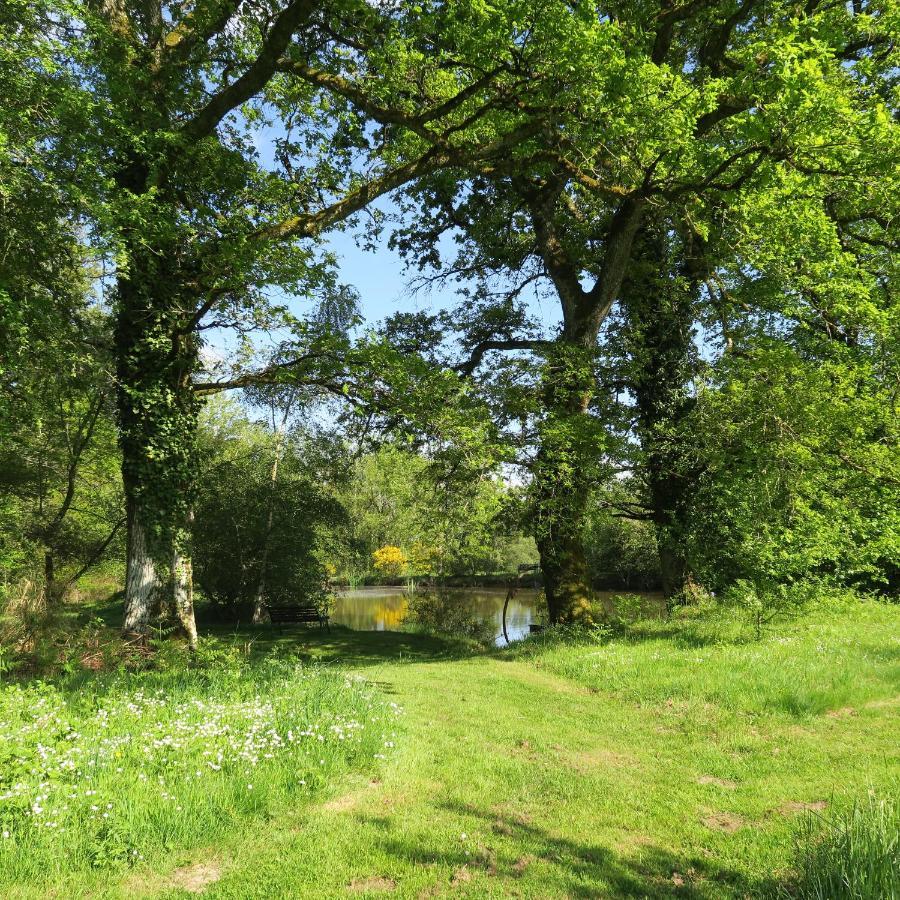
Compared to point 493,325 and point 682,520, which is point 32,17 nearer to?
point 493,325

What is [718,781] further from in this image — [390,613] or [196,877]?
[390,613]

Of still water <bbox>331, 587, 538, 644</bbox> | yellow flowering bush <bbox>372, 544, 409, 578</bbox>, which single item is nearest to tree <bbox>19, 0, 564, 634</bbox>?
still water <bbox>331, 587, 538, 644</bbox>

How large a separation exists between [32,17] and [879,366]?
57.4 ft

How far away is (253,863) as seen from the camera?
3.51 meters

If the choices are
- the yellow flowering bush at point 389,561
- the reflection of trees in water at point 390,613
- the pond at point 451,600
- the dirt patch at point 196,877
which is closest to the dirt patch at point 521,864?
the dirt patch at point 196,877

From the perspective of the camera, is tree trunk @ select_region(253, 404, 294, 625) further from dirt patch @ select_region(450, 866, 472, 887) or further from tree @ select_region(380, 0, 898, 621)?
dirt patch @ select_region(450, 866, 472, 887)

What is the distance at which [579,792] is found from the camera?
4.74 m

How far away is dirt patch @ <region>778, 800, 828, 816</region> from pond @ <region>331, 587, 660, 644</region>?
1533 cm

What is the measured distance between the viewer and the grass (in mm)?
3396

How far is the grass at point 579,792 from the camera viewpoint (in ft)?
11.1

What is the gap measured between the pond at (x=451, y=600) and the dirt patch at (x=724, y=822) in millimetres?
15402

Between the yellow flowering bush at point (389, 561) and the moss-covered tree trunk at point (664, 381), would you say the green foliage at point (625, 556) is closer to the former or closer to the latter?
the moss-covered tree trunk at point (664, 381)

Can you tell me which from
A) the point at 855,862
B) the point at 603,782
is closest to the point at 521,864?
the point at 603,782

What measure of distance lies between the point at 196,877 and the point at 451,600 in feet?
62.0
